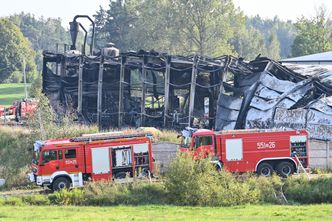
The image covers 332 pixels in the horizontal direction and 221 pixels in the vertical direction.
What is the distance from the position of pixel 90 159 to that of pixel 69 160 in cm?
99

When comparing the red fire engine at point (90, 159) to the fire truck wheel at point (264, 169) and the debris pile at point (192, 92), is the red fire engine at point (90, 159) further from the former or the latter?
the debris pile at point (192, 92)

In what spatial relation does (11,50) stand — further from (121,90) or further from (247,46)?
(121,90)

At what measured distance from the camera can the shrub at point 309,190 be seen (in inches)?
1097

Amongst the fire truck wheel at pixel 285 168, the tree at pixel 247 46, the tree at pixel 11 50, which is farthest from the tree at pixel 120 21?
the fire truck wheel at pixel 285 168

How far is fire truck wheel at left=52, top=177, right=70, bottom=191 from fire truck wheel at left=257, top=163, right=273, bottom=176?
928 centimetres

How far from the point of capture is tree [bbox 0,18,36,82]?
100562 mm

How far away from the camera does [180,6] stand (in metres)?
85.8

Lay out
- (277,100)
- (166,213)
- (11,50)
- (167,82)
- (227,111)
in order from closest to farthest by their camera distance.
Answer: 1. (166,213)
2. (277,100)
3. (227,111)
4. (167,82)
5. (11,50)

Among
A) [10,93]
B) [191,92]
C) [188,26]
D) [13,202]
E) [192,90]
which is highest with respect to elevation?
[188,26]

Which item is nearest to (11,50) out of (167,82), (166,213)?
(167,82)

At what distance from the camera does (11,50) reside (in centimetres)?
10106

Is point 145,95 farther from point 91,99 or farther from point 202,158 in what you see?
point 202,158

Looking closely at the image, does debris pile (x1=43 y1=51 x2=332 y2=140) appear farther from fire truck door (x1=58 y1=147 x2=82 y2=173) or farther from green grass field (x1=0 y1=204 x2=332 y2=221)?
fire truck door (x1=58 y1=147 x2=82 y2=173)

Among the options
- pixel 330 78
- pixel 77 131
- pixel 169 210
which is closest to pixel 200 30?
pixel 330 78
